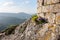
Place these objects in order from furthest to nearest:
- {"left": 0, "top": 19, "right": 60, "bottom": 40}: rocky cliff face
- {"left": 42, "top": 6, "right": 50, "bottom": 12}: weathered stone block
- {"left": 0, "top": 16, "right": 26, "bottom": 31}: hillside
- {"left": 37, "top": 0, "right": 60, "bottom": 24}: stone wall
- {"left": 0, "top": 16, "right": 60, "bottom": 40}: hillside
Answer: {"left": 0, "top": 16, "right": 26, "bottom": 31}: hillside
{"left": 42, "top": 6, "right": 50, "bottom": 12}: weathered stone block
{"left": 37, "top": 0, "right": 60, "bottom": 24}: stone wall
{"left": 0, "top": 16, "right": 60, "bottom": 40}: hillside
{"left": 0, "top": 19, "right": 60, "bottom": 40}: rocky cliff face

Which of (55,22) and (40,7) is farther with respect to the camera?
(40,7)

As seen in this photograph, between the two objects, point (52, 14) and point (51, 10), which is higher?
point (51, 10)

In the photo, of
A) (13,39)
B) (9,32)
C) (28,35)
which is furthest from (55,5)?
(9,32)

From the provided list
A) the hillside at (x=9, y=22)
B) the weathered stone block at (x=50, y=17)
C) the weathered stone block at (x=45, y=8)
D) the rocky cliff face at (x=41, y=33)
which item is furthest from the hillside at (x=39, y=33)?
the hillside at (x=9, y=22)

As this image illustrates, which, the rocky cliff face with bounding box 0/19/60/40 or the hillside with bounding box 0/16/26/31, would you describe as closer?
the rocky cliff face with bounding box 0/19/60/40

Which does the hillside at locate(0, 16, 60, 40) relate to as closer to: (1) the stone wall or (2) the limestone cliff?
(2) the limestone cliff

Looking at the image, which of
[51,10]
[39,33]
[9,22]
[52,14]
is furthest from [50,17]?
[9,22]

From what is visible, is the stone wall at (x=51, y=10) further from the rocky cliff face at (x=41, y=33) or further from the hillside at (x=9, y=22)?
the hillside at (x=9, y=22)

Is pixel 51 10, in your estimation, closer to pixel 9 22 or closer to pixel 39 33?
pixel 39 33

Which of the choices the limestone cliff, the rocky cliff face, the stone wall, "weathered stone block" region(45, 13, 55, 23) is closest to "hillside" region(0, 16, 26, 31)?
the rocky cliff face

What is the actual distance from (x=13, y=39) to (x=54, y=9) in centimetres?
386

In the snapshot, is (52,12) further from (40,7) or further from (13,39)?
(13,39)

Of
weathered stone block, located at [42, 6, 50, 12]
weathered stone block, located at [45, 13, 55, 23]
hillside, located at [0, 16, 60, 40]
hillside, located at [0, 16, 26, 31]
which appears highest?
weathered stone block, located at [42, 6, 50, 12]

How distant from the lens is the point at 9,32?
15.6m
